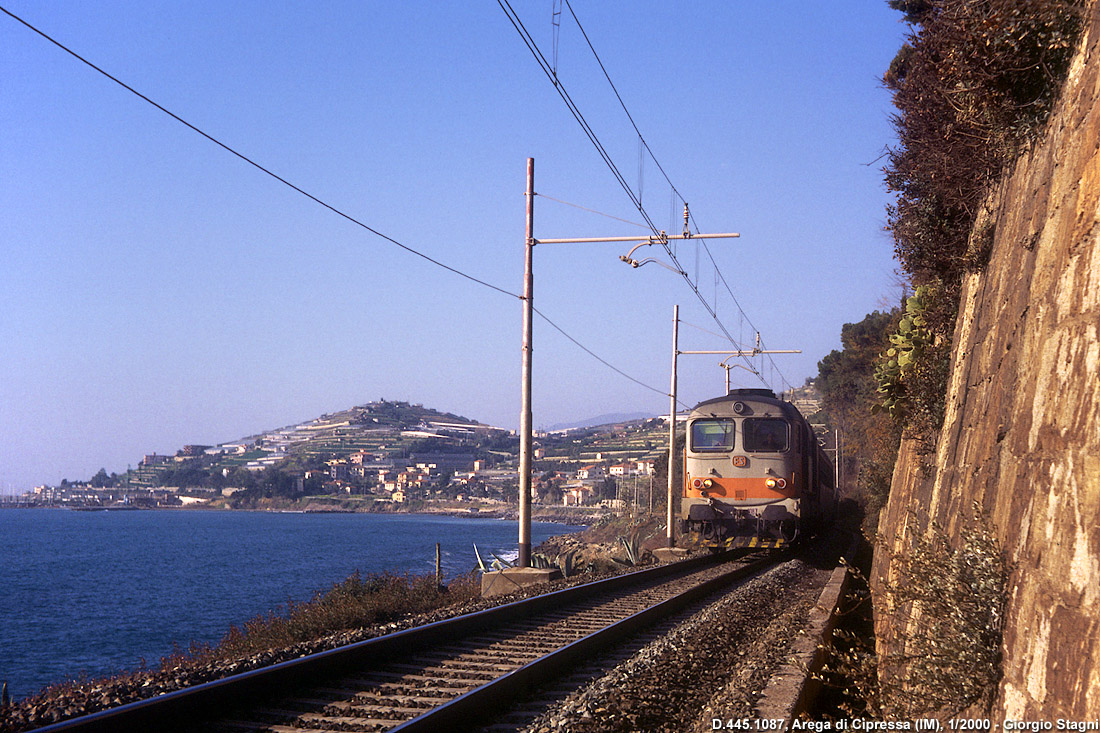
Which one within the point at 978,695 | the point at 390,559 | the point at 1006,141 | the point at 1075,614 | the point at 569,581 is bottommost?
the point at 390,559

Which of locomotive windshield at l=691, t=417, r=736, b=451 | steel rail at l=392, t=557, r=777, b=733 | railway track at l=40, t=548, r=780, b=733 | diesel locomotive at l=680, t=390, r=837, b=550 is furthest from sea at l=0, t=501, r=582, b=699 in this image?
locomotive windshield at l=691, t=417, r=736, b=451

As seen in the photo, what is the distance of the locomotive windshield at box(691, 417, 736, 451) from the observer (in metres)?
19.6

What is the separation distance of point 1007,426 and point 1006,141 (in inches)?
120

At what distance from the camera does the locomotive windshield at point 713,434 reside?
1956 centimetres

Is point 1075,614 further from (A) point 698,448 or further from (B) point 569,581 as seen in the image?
(A) point 698,448

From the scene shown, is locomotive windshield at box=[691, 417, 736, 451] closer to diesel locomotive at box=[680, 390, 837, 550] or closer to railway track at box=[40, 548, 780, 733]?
diesel locomotive at box=[680, 390, 837, 550]

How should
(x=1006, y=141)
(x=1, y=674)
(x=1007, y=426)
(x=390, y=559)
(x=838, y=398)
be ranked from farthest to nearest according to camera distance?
1. (x=390, y=559)
2. (x=838, y=398)
3. (x=1, y=674)
4. (x=1006, y=141)
5. (x=1007, y=426)

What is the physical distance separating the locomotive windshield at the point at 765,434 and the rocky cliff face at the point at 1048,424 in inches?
487

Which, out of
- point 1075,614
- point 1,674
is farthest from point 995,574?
point 1,674

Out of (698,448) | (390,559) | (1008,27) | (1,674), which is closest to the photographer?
(1008,27)

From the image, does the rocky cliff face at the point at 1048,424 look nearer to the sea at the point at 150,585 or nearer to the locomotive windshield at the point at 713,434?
the sea at the point at 150,585

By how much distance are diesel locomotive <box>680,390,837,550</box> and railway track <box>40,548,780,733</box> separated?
26.6 feet

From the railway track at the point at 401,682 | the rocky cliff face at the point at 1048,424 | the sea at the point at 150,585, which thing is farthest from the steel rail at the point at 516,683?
the sea at the point at 150,585

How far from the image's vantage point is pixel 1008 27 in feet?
18.3
